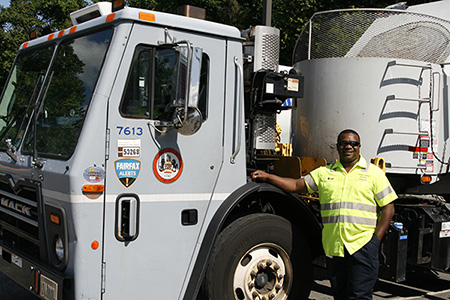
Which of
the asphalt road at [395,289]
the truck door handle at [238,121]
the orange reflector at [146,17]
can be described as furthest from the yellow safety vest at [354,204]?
the orange reflector at [146,17]

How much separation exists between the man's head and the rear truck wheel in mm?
796

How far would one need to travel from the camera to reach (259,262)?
3.94m

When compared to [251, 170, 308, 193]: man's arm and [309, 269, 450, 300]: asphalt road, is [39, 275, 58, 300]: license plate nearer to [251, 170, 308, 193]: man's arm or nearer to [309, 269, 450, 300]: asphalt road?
[251, 170, 308, 193]: man's arm

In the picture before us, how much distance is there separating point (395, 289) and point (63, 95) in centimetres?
446

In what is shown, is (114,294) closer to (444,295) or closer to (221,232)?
(221,232)

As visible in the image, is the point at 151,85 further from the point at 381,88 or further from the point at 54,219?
the point at 381,88

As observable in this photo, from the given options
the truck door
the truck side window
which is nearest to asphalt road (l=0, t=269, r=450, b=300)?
the truck door

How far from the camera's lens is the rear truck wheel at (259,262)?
12.1ft

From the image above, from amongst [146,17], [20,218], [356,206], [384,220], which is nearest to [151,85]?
[146,17]

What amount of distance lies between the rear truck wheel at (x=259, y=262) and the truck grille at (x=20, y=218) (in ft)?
4.64

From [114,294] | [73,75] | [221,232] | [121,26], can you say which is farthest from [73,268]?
[121,26]

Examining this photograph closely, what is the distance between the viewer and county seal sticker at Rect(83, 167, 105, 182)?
316cm

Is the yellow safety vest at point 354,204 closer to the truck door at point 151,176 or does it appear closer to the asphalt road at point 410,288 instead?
the truck door at point 151,176

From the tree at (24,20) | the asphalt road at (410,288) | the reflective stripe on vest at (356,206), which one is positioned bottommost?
the asphalt road at (410,288)
